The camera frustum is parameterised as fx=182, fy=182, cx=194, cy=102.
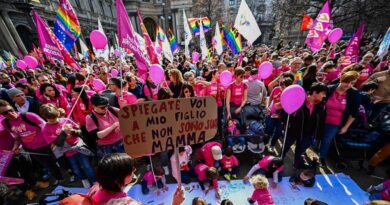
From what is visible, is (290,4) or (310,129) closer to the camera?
(310,129)

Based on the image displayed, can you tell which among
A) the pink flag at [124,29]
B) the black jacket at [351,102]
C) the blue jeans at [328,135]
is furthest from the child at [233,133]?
the pink flag at [124,29]

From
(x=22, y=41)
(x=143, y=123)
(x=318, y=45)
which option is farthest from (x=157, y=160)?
(x=22, y=41)

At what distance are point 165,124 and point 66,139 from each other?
235cm

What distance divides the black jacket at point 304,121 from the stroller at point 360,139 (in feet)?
3.19

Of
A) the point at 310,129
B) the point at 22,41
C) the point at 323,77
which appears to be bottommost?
the point at 310,129

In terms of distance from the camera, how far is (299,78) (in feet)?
13.3

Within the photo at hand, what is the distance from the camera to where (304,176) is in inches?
133

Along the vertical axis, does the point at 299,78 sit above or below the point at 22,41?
below

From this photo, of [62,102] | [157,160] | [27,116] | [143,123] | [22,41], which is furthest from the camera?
[22,41]

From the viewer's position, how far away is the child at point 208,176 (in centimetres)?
310

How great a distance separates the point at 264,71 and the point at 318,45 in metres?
4.41

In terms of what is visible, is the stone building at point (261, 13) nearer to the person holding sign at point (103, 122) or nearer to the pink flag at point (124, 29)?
the pink flag at point (124, 29)

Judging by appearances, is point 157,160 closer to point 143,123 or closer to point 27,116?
point 27,116

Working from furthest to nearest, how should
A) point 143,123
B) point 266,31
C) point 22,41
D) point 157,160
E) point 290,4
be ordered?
point 266,31 → point 290,4 → point 22,41 → point 157,160 → point 143,123
